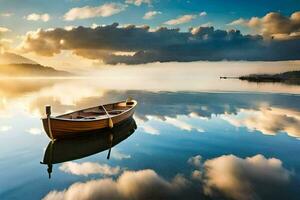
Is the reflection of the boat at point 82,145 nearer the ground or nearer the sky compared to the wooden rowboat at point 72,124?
nearer the ground

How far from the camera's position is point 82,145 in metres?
17.5

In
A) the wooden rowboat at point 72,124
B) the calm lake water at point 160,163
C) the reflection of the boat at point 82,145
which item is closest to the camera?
the calm lake water at point 160,163

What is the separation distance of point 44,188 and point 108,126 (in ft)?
31.2

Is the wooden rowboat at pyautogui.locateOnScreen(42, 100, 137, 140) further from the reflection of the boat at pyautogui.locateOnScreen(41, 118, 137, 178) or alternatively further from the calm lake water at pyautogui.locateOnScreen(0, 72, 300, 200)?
the calm lake water at pyautogui.locateOnScreen(0, 72, 300, 200)

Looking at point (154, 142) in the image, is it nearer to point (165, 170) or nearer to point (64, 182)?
point (165, 170)

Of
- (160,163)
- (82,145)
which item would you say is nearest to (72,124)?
(82,145)

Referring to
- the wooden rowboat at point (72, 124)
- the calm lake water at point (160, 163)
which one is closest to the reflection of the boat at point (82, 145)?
the calm lake water at point (160, 163)

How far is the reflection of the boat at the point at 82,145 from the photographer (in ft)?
50.1

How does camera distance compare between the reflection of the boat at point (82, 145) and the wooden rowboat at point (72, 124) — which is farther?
the wooden rowboat at point (72, 124)

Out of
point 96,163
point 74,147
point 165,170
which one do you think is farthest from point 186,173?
point 74,147

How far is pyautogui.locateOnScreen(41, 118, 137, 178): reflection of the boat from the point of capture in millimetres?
15278

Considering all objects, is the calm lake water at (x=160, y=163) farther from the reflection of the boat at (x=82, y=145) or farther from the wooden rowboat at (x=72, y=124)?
the wooden rowboat at (x=72, y=124)

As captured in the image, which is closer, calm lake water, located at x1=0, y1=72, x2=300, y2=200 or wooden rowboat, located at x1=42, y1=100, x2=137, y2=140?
calm lake water, located at x1=0, y1=72, x2=300, y2=200

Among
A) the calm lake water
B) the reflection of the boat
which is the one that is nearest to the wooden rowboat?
the reflection of the boat
